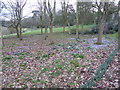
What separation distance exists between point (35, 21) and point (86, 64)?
32.9 meters

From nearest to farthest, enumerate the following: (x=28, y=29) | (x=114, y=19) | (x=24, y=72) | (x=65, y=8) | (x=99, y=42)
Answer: (x=24, y=72)
(x=99, y=42)
(x=114, y=19)
(x=65, y=8)
(x=28, y=29)

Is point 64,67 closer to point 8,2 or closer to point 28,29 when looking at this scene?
point 8,2

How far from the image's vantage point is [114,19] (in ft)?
74.3

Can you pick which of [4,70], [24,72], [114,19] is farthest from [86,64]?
[114,19]

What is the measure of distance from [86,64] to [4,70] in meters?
4.76

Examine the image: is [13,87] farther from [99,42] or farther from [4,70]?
[99,42]

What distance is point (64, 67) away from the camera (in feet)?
19.0

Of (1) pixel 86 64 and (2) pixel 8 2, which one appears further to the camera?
(2) pixel 8 2

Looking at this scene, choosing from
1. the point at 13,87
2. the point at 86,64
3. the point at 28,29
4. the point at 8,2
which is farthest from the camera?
the point at 28,29

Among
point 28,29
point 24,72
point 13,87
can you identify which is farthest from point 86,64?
point 28,29

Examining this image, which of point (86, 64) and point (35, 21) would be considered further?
point (35, 21)

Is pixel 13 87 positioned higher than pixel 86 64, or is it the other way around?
pixel 86 64

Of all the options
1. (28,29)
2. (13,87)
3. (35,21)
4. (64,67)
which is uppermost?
(35,21)

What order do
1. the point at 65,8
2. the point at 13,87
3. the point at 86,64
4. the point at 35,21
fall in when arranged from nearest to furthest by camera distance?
1. the point at 13,87
2. the point at 86,64
3. the point at 65,8
4. the point at 35,21
